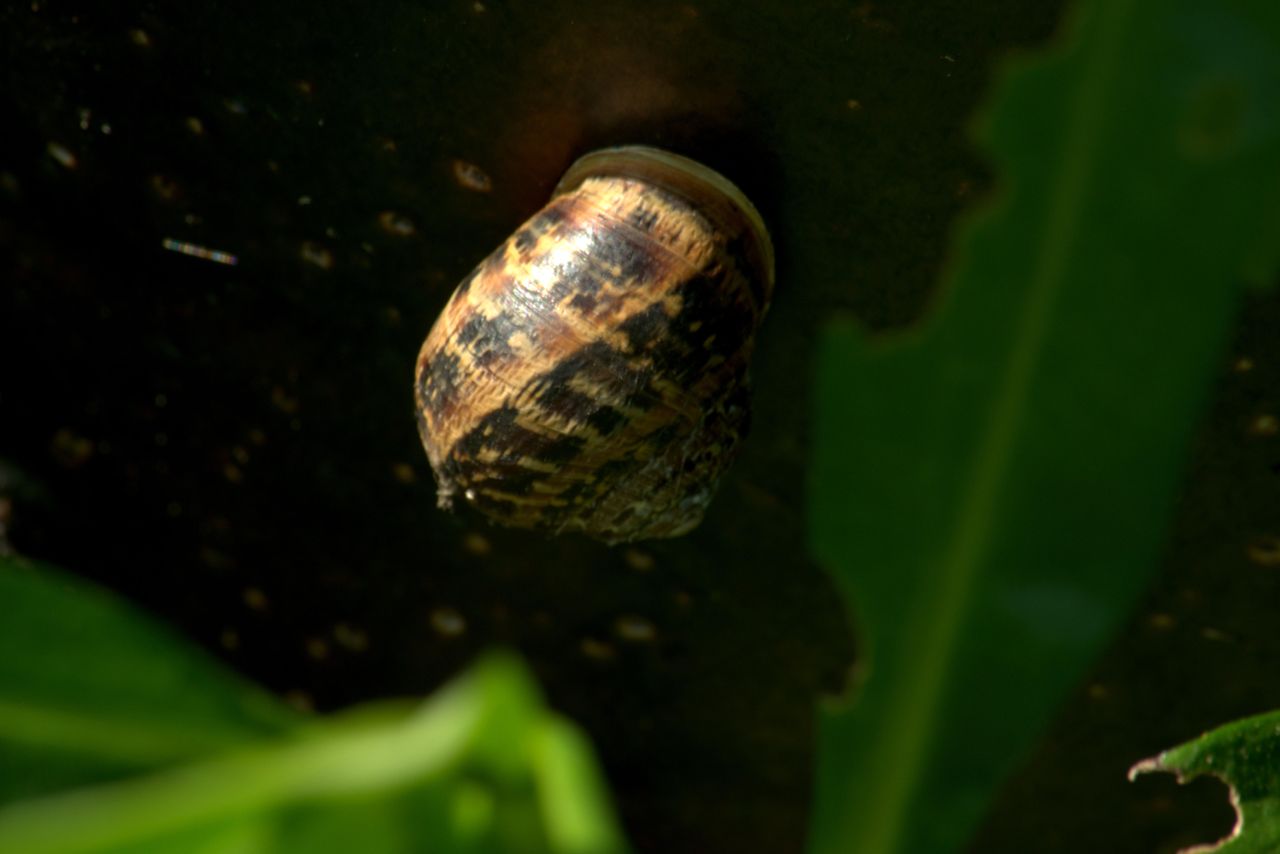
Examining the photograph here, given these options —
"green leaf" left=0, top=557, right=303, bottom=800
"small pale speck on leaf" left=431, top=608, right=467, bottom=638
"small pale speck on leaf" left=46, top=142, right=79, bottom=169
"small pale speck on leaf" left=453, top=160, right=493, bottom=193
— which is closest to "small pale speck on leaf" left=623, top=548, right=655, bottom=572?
"small pale speck on leaf" left=431, top=608, right=467, bottom=638

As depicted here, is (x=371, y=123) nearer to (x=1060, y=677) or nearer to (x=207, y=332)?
(x=207, y=332)

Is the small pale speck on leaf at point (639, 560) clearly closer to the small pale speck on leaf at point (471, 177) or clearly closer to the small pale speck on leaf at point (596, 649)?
the small pale speck on leaf at point (596, 649)

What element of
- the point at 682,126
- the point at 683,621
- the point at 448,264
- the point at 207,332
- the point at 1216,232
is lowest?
the point at 683,621

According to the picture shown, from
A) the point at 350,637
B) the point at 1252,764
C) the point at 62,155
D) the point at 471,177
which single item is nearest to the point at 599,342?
the point at 471,177

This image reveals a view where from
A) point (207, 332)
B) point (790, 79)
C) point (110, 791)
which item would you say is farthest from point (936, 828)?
point (207, 332)

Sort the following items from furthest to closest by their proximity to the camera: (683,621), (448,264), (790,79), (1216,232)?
(683,621), (448,264), (790,79), (1216,232)

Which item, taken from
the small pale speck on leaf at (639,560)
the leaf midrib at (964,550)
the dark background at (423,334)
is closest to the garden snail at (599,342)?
the dark background at (423,334)
